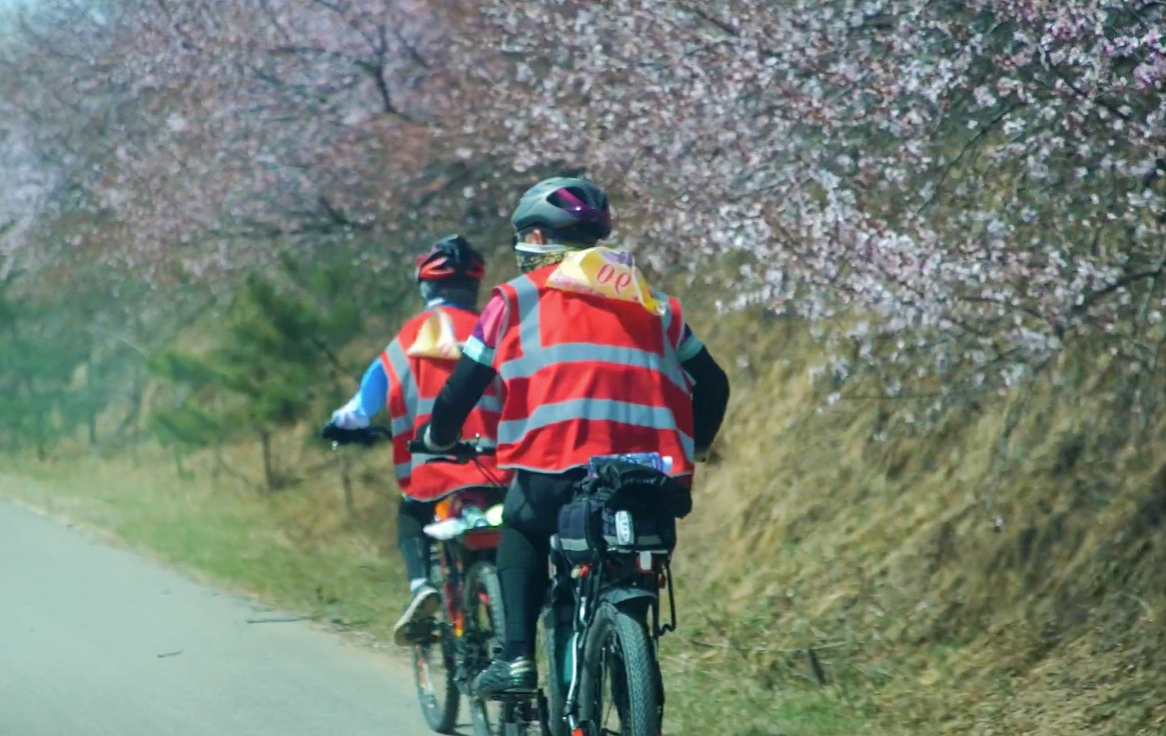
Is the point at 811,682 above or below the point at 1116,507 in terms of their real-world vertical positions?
below

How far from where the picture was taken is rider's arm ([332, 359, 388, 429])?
690 cm

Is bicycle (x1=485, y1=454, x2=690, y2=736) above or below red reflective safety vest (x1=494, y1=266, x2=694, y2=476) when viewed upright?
below

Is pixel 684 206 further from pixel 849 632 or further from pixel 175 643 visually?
pixel 175 643

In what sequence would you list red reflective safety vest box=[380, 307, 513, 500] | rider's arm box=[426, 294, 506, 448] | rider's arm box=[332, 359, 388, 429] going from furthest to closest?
rider's arm box=[332, 359, 388, 429]
red reflective safety vest box=[380, 307, 513, 500]
rider's arm box=[426, 294, 506, 448]

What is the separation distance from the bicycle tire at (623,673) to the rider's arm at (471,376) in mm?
832

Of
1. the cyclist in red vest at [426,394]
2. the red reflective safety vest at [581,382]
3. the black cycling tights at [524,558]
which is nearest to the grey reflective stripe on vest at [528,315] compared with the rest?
the red reflective safety vest at [581,382]

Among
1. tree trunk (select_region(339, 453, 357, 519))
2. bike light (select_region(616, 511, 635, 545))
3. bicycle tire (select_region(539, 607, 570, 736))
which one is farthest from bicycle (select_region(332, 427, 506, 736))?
tree trunk (select_region(339, 453, 357, 519))

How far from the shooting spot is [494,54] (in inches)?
517

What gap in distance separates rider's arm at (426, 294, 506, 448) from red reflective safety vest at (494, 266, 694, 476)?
0.03 m

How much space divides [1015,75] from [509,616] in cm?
366

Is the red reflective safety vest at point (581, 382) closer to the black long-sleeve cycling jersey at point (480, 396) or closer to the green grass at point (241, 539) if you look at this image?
the black long-sleeve cycling jersey at point (480, 396)

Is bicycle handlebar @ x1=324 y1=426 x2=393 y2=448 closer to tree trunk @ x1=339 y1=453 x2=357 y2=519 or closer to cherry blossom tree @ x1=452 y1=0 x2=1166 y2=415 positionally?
cherry blossom tree @ x1=452 y1=0 x2=1166 y2=415

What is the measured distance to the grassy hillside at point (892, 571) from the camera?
288 inches

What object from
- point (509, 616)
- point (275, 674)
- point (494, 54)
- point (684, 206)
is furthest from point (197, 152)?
point (509, 616)
